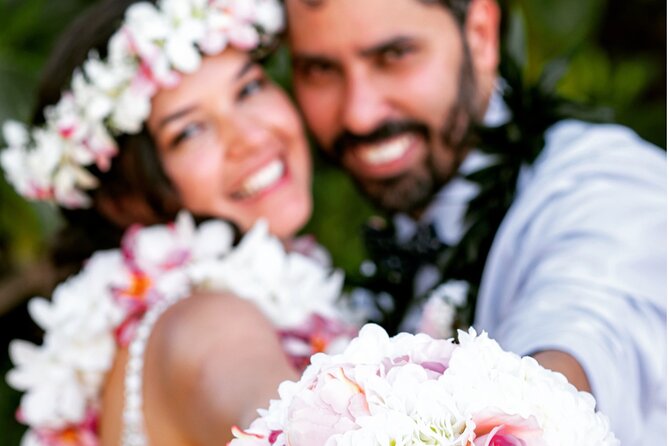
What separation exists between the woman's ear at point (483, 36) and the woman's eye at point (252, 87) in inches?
25.8

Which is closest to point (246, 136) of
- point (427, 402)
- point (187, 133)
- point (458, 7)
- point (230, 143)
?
point (230, 143)

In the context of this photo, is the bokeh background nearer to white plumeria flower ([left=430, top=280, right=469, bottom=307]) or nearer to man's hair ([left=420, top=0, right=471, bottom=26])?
man's hair ([left=420, top=0, right=471, bottom=26])

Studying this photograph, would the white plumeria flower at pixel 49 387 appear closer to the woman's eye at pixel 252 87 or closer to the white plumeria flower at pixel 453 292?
the woman's eye at pixel 252 87

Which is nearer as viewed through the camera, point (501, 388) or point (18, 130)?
point (501, 388)

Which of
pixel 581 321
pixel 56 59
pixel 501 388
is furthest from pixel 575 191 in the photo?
pixel 56 59

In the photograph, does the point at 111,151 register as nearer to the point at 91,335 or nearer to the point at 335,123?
the point at 91,335

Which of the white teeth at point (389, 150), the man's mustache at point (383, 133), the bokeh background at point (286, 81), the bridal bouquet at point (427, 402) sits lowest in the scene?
the bokeh background at point (286, 81)

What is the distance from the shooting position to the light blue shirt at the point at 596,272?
5.76 ft

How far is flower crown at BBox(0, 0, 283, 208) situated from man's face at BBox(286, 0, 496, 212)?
0.73 ft

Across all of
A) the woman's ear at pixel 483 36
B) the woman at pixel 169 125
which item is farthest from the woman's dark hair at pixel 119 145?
the woman's ear at pixel 483 36

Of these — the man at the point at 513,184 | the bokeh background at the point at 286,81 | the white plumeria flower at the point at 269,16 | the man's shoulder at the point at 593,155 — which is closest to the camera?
the man at the point at 513,184

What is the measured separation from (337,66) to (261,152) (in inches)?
15.2

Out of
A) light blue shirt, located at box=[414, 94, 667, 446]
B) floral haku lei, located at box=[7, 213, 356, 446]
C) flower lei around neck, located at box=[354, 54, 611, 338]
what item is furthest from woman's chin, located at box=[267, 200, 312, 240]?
light blue shirt, located at box=[414, 94, 667, 446]

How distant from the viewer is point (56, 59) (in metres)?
2.61
